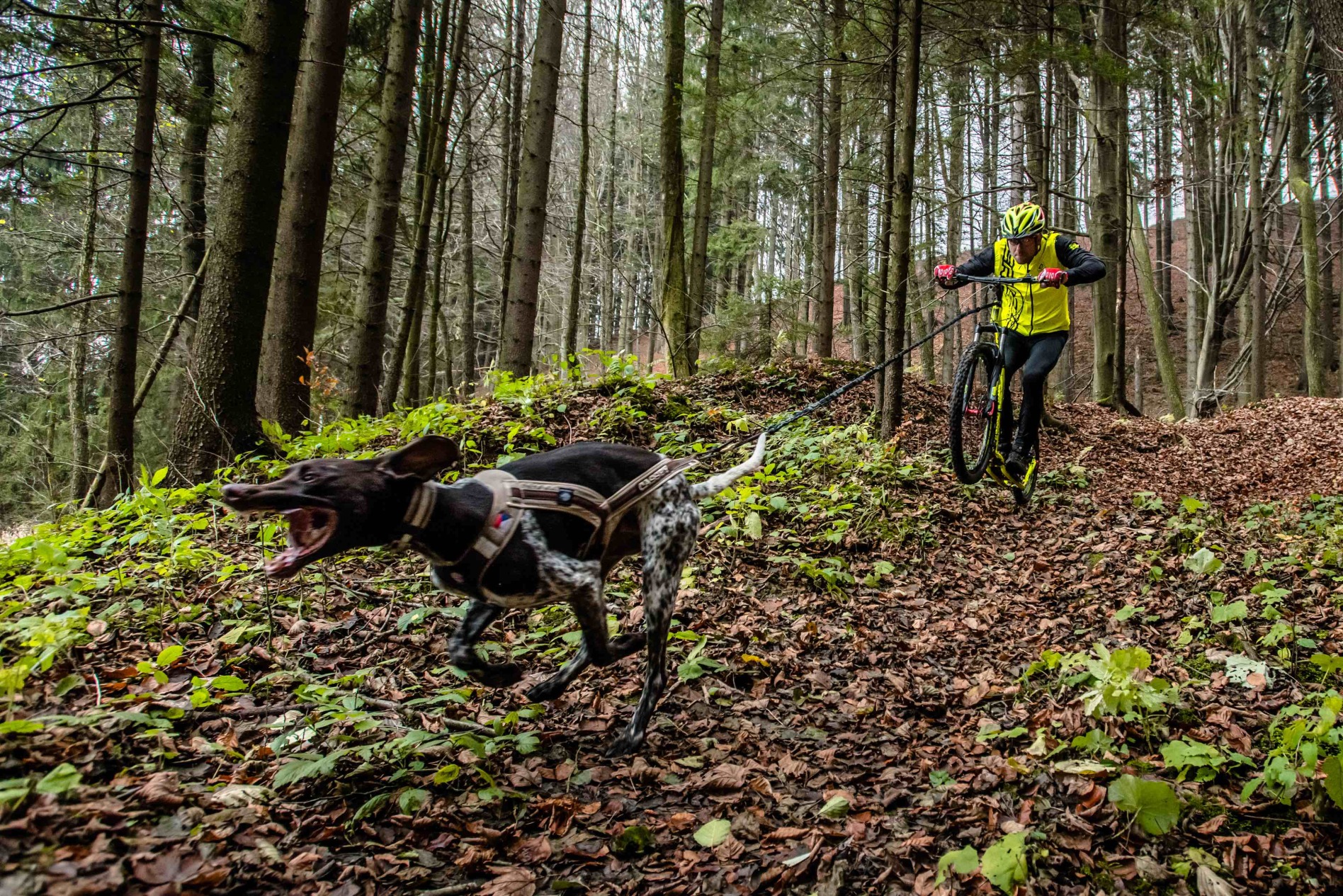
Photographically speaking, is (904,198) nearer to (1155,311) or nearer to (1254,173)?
(1155,311)

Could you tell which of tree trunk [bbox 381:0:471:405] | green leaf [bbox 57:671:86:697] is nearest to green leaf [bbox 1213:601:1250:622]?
green leaf [bbox 57:671:86:697]

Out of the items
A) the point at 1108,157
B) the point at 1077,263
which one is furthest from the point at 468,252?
the point at 1077,263

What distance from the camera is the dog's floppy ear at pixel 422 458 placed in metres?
3.00

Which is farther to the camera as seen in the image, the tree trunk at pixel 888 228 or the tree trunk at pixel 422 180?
the tree trunk at pixel 422 180

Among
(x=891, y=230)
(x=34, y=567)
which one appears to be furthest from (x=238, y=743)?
(x=891, y=230)

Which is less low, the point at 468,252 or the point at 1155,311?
the point at 468,252

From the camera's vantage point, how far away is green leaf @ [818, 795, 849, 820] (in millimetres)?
3232

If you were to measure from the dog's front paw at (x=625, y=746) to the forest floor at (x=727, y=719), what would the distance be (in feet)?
0.34

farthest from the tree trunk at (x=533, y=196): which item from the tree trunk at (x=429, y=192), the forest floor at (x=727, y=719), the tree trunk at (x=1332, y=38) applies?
the tree trunk at (x=1332, y=38)

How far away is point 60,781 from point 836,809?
278 cm

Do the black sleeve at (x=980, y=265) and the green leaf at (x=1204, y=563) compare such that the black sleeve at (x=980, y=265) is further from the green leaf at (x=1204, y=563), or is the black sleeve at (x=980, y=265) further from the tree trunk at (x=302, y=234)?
the tree trunk at (x=302, y=234)

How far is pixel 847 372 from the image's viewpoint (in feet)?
36.1

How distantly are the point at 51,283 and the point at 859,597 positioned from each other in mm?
21330

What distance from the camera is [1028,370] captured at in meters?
7.29
